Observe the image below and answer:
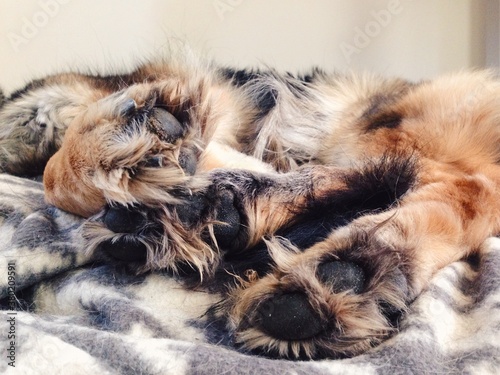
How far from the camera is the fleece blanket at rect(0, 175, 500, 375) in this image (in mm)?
590

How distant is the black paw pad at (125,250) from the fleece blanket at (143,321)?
37mm

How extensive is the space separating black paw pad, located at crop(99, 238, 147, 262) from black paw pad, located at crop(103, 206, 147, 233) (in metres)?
0.02

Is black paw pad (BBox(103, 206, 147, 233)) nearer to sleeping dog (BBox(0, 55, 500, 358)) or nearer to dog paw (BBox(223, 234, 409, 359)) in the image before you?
sleeping dog (BBox(0, 55, 500, 358))

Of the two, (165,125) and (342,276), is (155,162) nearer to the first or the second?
(165,125)

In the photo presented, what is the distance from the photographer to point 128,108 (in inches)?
35.2

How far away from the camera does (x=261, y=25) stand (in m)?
2.33

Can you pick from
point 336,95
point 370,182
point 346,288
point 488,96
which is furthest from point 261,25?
point 346,288

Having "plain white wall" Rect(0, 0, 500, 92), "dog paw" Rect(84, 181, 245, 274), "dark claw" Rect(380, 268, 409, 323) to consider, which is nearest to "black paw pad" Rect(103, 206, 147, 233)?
"dog paw" Rect(84, 181, 245, 274)

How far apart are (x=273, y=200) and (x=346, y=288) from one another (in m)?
0.30

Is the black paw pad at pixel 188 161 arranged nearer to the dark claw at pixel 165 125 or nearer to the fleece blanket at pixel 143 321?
the dark claw at pixel 165 125

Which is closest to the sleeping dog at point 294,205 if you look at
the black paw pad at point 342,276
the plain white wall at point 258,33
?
the black paw pad at point 342,276

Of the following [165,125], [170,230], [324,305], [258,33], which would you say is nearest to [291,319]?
[324,305]

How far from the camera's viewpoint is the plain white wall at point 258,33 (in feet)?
7.30

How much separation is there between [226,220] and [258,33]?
1653 millimetres
